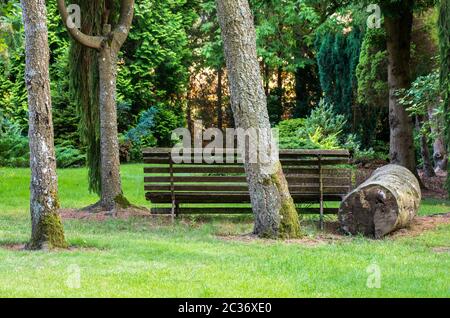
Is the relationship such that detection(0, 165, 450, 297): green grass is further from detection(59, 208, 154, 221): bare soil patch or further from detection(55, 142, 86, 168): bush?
detection(55, 142, 86, 168): bush

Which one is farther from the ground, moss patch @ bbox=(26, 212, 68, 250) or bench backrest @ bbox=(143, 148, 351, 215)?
bench backrest @ bbox=(143, 148, 351, 215)

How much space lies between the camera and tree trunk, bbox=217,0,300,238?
1034cm

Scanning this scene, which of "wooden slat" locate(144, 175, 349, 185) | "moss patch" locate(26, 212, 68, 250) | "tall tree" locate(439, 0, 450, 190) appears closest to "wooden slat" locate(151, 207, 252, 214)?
"wooden slat" locate(144, 175, 349, 185)

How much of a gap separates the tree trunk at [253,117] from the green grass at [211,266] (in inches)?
26.3

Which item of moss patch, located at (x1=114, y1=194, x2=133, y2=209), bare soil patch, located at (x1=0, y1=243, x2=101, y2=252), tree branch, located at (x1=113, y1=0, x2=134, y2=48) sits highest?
tree branch, located at (x1=113, y1=0, x2=134, y2=48)

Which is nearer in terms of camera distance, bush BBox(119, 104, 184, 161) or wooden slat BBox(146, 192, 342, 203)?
wooden slat BBox(146, 192, 342, 203)

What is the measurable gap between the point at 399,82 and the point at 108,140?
31.5 ft

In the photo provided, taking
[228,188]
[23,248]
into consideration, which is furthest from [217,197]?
[23,248]

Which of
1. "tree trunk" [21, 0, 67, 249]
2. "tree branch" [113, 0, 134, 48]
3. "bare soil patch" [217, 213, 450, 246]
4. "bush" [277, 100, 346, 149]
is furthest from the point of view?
"bush" [277, 100, 346, 149]

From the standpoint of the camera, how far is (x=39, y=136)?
9.23 metres

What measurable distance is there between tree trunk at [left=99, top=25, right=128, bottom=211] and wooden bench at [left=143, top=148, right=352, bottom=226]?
1.39 m

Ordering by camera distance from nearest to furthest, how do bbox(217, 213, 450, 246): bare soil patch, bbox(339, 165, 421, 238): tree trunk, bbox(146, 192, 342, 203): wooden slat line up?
bbox(217, 213, 450, 246): bare soil patch, bbox(339, 165, 421, 238): tree trunk, bbox(146, 192, 342, 203): wooden slat
